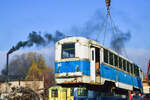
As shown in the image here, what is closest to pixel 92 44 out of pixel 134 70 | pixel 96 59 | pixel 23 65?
pixel 96 59

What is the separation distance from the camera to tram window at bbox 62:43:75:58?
48.4 feet

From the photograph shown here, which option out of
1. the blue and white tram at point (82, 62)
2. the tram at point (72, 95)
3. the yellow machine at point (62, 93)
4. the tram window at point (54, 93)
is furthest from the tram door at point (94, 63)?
the tram window at point (54, 93)

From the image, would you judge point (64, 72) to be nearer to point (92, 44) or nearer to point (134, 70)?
point (92, 44)

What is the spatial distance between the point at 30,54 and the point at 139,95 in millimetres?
68474

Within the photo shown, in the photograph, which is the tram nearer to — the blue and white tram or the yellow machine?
the yellow machine

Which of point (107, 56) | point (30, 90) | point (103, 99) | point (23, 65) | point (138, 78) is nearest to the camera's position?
point (107, 56)

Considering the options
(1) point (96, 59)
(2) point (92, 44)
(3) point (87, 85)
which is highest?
(2) point (92, 44)

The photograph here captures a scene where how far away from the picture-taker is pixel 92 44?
15.0m

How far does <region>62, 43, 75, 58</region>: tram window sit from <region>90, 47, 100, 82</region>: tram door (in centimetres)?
123

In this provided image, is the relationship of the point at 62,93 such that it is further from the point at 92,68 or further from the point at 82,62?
the point at 82,62

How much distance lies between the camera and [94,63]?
48.6 feet

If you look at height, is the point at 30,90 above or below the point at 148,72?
below

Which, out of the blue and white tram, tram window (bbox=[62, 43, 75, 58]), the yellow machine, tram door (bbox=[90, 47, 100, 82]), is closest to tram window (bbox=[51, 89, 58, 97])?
the yellow machine

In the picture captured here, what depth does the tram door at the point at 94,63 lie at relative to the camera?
14553 mm
